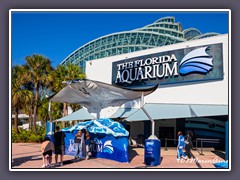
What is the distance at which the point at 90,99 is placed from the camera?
→ 58.2 ft

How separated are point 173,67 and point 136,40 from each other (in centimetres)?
3767

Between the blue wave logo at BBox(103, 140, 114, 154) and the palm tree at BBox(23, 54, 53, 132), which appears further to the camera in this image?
the palm tree at BBox(23, 54, 53, 132)

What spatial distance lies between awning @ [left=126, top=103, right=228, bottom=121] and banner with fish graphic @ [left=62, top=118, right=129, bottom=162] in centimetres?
584

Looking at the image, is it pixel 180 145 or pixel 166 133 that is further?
pixel 166 133

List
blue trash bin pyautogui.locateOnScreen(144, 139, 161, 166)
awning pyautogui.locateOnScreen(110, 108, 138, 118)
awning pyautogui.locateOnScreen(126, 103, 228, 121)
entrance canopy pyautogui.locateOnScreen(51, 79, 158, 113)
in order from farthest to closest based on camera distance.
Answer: awning pyautogui.locateOnScreen(110, 108, 138, 118)
awning pyautogui.locateOnScreen(126, 103, 228, 121)
entrance canopy pyautogui.locateOnScreen(51, 79, 158, 113)
blue trash bin pyautogui.locateOnScreen(144, 139, 161, 166)

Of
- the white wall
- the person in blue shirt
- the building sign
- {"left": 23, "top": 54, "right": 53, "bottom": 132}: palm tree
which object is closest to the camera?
the person in blue shirt

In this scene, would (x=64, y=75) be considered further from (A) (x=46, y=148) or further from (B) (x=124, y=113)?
(A) (x=46, y=148)

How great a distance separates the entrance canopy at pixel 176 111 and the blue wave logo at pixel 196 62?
2396 mm

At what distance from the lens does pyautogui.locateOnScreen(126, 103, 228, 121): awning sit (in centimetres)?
2022

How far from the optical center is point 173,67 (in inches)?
929

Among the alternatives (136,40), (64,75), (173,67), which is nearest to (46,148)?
(173,67)

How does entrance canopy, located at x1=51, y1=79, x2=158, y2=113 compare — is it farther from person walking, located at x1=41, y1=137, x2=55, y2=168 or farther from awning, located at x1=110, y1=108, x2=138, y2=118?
awning, located at x1=110, y1=108, x2=138, y2=118

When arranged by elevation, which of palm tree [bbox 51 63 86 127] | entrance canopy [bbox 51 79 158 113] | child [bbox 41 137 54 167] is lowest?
child [bbox 41 137 54 167]

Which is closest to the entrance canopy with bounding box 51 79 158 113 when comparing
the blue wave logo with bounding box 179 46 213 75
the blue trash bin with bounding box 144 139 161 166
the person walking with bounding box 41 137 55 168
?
the blue trash bin with bounding box 144 139 161 166
